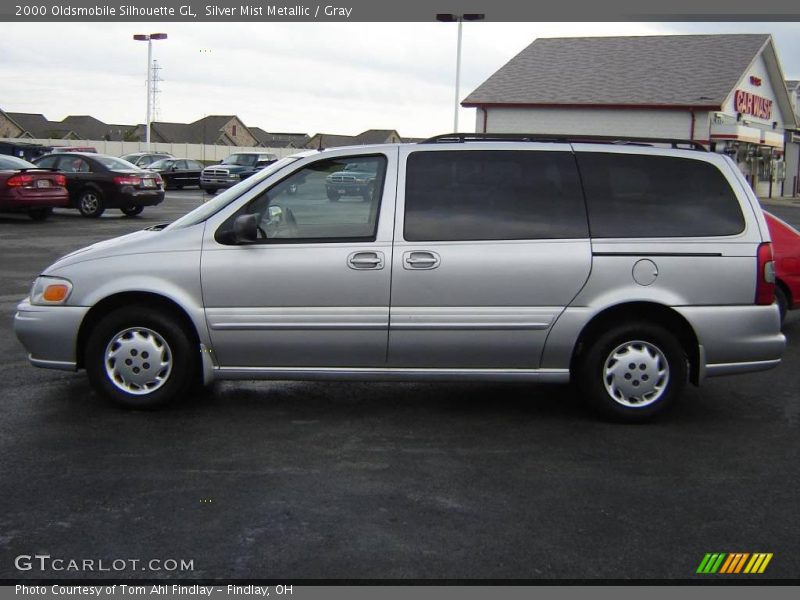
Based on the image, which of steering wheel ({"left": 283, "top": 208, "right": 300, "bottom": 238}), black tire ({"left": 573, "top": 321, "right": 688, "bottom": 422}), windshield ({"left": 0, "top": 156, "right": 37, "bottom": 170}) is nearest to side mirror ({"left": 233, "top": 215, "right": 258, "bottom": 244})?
steering wheel ({"left": 283, "top": 208, "right": 300, "bottom": 238})

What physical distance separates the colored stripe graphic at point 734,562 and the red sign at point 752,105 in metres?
39.2

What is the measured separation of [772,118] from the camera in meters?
48.8

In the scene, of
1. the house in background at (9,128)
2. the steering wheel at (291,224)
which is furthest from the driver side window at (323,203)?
the house in background at (9,128)

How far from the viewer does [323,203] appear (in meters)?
6.32

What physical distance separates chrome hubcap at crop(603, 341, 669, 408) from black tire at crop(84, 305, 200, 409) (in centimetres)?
269

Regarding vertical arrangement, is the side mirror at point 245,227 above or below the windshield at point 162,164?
below

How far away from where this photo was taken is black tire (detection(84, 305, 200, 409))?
621 cm

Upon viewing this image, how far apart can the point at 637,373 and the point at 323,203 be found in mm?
2315

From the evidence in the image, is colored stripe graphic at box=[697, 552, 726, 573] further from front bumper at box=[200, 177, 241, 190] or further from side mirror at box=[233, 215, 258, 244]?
front bumper at box=[200, 177, 241, 190]

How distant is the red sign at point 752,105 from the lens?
4072 cm

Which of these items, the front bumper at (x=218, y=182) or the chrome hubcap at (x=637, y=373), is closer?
the chrome hubcap at (x=637, y=373)
